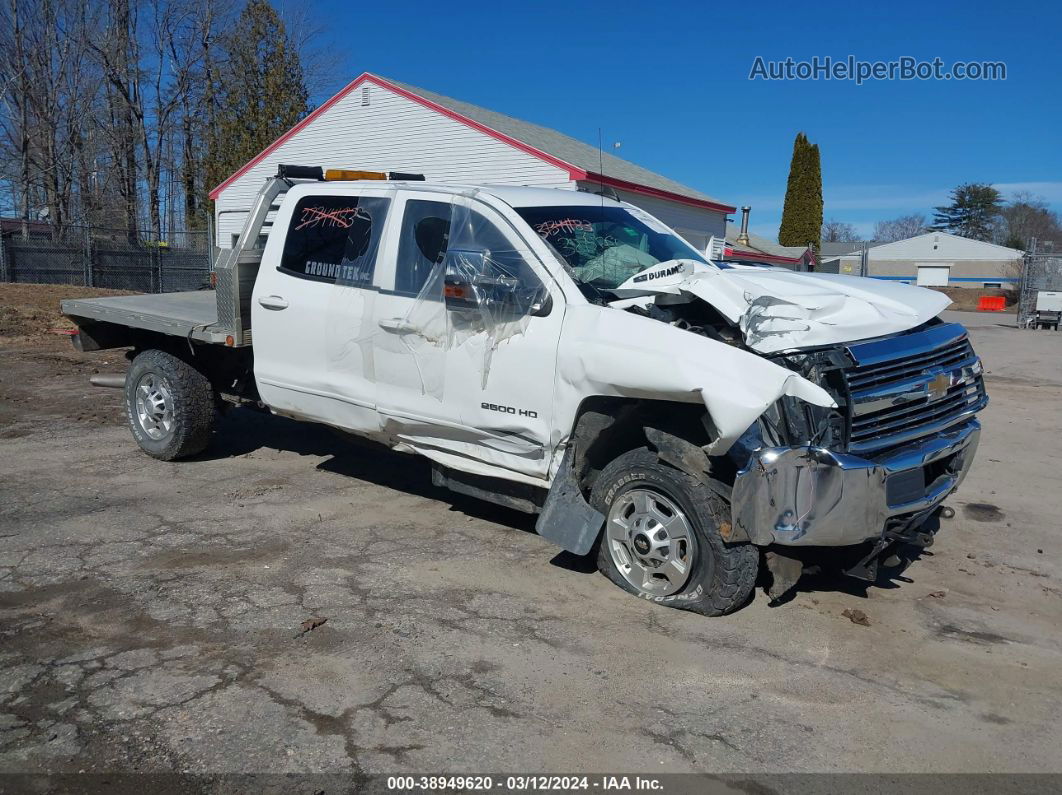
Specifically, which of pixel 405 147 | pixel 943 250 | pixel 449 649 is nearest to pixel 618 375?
pixel 449 649

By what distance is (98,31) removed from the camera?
3616 centimetres

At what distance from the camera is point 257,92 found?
112 feet

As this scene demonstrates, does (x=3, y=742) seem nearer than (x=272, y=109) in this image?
Yes

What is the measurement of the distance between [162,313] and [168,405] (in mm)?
725

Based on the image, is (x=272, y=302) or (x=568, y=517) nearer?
(x=568, y=517)

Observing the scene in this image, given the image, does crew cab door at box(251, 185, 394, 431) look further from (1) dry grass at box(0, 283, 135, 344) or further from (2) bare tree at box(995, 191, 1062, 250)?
(2) bare tree at box(995, 191, 1062, 250)

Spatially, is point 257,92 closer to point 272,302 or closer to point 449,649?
point 272,302

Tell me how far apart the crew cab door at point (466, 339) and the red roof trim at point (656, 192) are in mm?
12009

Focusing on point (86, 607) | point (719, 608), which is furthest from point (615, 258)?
point (86, 607)

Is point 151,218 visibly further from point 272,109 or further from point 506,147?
point 506,147

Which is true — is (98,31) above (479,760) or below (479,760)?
above

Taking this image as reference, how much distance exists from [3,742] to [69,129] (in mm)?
39410

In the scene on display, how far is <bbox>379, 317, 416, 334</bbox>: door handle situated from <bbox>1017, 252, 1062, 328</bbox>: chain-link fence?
2793cm

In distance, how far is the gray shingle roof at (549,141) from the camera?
72.3ft
